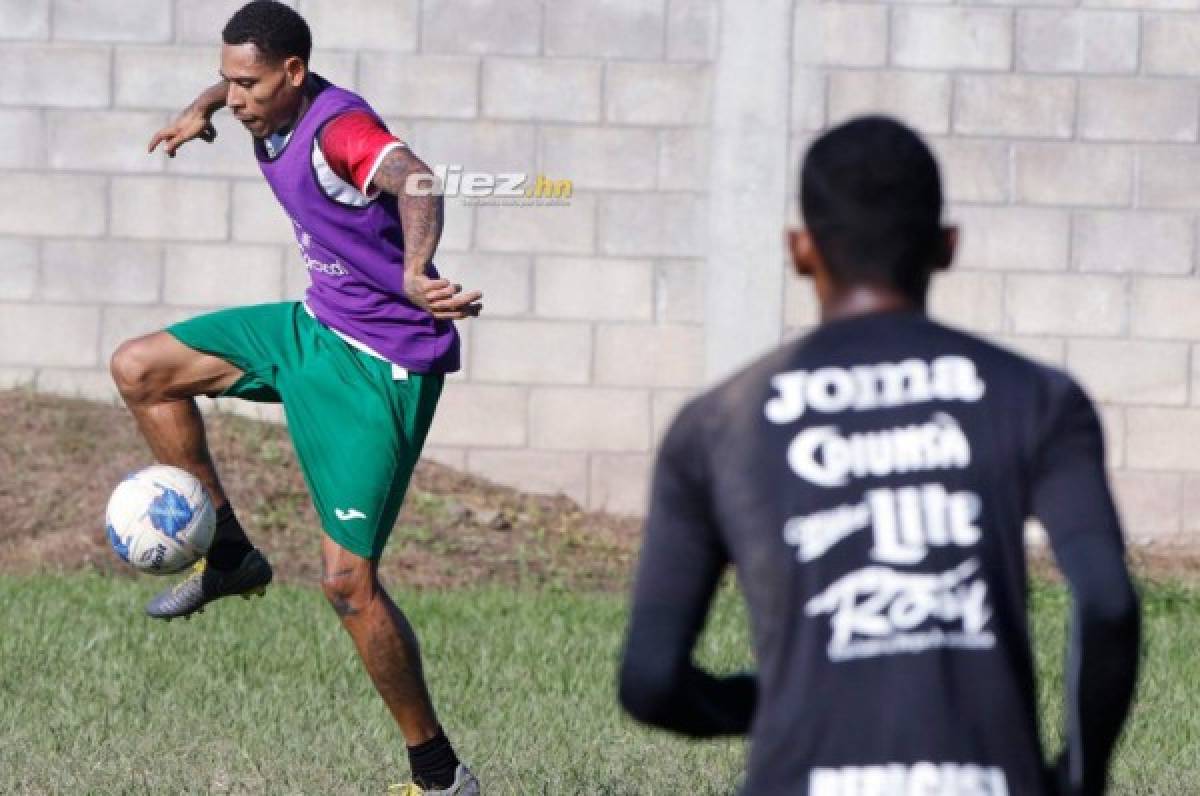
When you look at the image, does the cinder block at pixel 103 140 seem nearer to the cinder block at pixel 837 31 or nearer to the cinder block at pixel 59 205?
the cinder block at pixel 59 205

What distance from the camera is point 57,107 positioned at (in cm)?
1249

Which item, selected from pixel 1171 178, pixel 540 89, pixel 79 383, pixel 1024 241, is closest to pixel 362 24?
pixel 540 89

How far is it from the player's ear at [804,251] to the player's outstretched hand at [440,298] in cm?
312

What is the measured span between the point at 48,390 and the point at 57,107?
1625mm

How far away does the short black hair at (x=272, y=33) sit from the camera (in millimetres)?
6781

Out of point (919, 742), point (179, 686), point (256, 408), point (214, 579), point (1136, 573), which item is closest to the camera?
point (919, 742)

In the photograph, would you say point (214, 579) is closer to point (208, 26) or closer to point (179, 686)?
point (179, 686)

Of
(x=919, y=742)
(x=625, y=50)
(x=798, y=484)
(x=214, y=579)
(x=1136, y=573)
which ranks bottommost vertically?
(x=1136, y=573)

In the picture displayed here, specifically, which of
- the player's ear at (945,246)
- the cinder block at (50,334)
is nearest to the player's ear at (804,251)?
the player's ear at (945,246)

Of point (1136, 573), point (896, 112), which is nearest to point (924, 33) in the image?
point (896, 112)

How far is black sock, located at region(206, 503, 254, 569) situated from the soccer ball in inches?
6.6

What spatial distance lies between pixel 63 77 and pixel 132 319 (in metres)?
1.40

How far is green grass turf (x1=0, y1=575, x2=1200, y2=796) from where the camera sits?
7.12m

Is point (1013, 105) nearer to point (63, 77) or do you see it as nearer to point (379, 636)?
point (63, 77)
